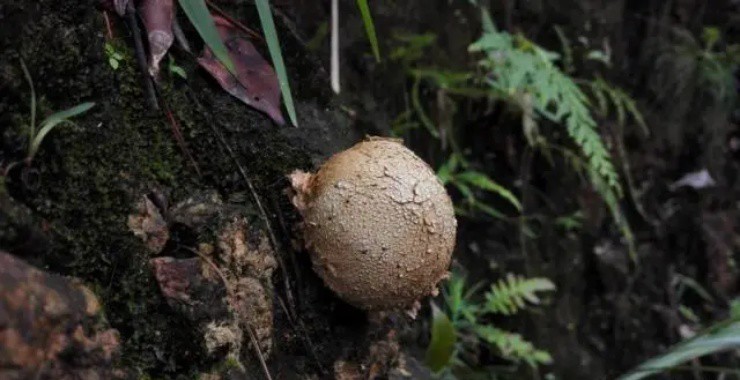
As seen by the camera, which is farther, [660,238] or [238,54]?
[660,238]

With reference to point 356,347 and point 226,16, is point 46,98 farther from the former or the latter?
point 356,347

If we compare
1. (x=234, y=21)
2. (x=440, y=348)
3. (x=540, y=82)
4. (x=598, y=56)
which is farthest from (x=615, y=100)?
(x=234, y=21)

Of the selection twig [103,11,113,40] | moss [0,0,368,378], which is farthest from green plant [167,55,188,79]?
twig [103,11,113,40]

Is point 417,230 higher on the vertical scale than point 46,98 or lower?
lower

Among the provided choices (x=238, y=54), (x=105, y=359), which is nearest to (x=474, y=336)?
(x=238, y=54)

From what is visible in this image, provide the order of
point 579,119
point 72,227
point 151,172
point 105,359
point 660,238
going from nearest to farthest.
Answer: point 105,359 → point 72,227 → point 151,172 → point 579,119 → point 660,238

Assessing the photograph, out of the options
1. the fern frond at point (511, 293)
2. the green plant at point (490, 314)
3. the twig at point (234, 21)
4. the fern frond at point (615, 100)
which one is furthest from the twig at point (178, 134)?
the fern frond at point (615, 100)

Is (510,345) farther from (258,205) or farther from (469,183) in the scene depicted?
(258,205)
